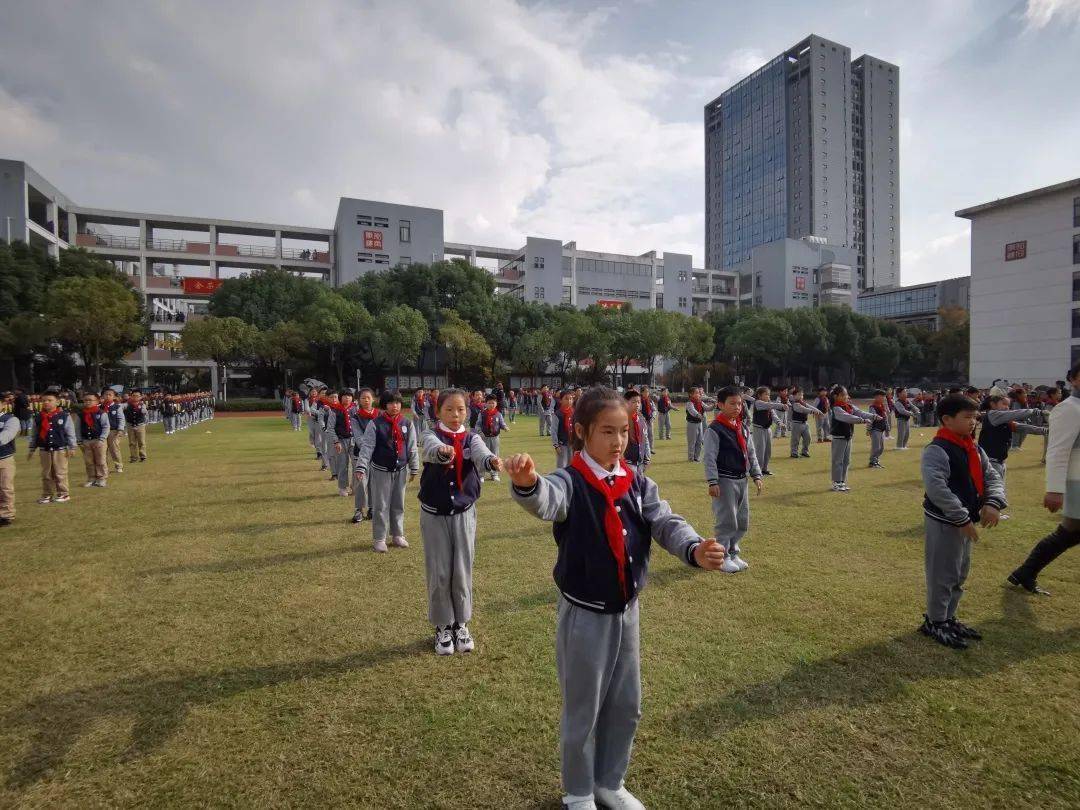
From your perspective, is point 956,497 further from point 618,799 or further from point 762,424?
point 762,424

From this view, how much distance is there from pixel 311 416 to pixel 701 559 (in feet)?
48.8

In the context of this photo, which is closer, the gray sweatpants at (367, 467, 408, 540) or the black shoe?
the black shoe

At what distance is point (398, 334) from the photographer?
1522 inches

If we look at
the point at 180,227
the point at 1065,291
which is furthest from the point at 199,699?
the point at 180,227

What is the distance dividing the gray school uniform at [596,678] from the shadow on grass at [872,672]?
93cm

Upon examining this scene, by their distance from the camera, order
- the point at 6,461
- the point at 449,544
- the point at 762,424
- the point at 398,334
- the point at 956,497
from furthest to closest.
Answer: the point at 398,334, the point at 762,424, the point at 6,461, the point at 449,544, the point at 956,497

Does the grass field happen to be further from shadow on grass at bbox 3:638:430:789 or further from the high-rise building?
the high-rise building

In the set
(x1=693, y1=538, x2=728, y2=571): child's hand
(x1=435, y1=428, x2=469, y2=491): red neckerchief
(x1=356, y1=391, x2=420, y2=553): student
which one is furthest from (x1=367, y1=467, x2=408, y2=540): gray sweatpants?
(x1=693, y1=538, x2=728, y2=571): child's hand

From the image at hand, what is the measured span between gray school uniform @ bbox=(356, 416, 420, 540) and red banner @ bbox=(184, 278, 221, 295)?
5451 centimetres

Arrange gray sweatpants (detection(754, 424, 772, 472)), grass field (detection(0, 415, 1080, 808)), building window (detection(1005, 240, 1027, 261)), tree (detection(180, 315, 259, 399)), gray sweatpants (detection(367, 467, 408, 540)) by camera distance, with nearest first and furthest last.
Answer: grass field (detection(0, 415, 1080, 808))
gray sweatpants (detection(367, 467, 408, 540))
gray sweatpants (detection(754, 424, 772, 472))
tree (detection(180, 315, 259, 399))
building window (detection(1005, 240, 1027, 261))

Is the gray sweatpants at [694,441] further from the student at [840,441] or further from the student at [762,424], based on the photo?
the student at [840,441]

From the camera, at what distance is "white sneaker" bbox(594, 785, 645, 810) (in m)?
2.66

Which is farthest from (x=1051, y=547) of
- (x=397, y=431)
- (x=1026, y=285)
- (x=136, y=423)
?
(x=1026, y=285)

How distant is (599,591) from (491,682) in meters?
1.88
